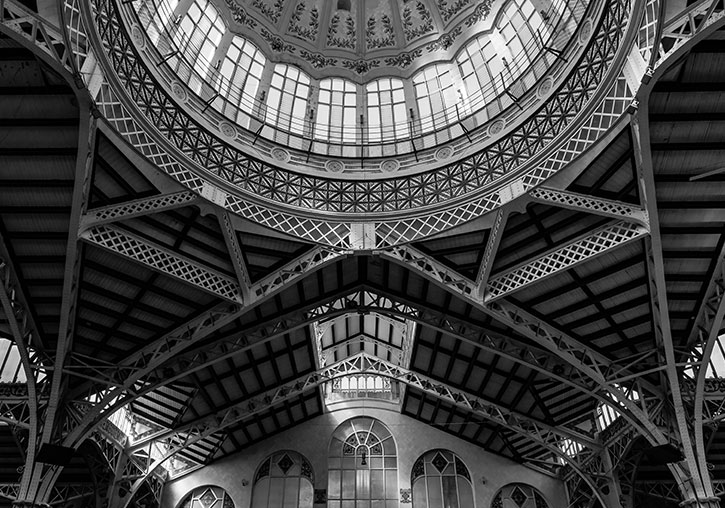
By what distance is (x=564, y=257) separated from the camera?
18.9 m

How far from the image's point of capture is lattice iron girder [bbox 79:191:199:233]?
16703mm

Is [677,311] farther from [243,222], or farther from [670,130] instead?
[243,222]

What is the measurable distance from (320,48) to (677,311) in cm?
2012

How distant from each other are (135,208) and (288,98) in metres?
10.3

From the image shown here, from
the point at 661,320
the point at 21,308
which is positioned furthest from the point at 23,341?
the point at 661,320

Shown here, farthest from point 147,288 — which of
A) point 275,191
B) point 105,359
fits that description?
point 275,191

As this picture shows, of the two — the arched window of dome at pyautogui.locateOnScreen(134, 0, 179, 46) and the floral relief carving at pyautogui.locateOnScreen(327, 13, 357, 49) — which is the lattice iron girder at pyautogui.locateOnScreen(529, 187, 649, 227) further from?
the floral relief carving at pyautogui.locateOnScreen(327, 13, 357, 49)

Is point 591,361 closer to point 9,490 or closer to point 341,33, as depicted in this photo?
point 341,33

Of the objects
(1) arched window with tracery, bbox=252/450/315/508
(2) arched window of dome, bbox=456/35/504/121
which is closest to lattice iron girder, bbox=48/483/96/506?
(1) arched window with tracery, bbox=252/450/315/508

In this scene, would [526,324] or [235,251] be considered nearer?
[235,251]

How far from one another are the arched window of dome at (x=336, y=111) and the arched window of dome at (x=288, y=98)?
0.77 metres

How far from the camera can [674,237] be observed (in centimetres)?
1838

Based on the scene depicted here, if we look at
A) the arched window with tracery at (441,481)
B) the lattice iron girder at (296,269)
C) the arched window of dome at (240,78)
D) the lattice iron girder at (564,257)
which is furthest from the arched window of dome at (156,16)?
the arched window with tracery at (441,481)

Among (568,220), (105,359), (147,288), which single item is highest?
(568,220)
